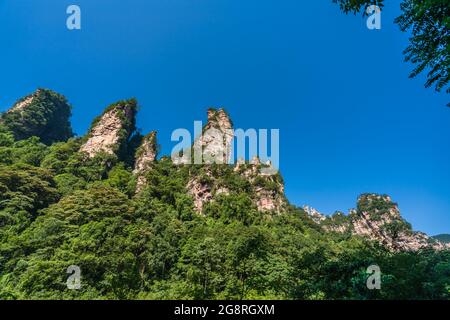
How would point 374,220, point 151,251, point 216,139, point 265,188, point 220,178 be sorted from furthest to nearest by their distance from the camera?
1. point 374,220
2. point 216,139
3. point 265,188
4. point 220,178
5. point 151,251

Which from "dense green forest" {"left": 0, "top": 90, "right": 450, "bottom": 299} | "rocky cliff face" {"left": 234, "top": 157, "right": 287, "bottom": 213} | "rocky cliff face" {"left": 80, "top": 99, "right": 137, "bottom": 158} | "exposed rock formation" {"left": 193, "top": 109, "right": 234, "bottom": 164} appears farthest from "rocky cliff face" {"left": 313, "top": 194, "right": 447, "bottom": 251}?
"rocky cliff face" {"left": 80, "top": 99, "right": 137, "bottom": 158}

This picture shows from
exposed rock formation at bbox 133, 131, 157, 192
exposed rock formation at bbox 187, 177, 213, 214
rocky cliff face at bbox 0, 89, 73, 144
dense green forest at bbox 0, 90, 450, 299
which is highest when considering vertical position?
rocky cliff face at bbox 0, 89, 73, 144

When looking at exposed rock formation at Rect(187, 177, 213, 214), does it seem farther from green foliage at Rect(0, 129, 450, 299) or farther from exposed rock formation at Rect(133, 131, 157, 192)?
exposed rock formation at Rect(133, 131, 157, 192)

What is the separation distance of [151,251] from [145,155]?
2917 cm

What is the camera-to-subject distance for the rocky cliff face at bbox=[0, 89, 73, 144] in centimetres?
4978

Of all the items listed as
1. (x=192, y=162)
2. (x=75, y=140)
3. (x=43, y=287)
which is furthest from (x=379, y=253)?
(x=75, y=140)

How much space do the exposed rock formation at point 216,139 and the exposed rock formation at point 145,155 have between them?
943 centimetres

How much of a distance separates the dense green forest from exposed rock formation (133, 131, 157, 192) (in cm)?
247

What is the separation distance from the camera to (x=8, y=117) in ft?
162

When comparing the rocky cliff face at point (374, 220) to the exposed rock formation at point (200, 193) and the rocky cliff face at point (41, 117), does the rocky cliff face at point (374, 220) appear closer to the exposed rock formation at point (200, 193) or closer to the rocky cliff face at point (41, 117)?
the exposed rock formation at point (200, 193)

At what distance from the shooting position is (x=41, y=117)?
53938 millimetres

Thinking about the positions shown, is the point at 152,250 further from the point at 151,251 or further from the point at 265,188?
the point at 265,188

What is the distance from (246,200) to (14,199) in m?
30.5

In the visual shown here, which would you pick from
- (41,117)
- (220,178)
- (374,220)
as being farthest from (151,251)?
(374,220)
